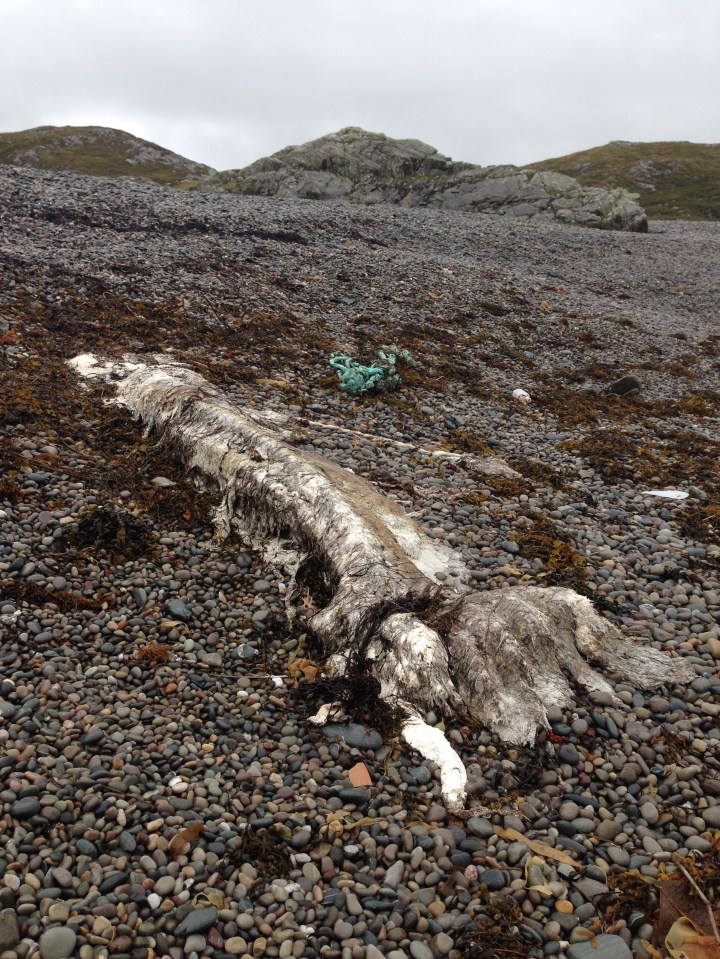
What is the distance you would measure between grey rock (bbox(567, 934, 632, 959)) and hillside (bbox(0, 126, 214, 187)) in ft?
412

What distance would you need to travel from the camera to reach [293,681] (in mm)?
6395

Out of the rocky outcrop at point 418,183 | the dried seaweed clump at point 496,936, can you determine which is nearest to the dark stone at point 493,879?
the dried seaweed clump at point 496,936

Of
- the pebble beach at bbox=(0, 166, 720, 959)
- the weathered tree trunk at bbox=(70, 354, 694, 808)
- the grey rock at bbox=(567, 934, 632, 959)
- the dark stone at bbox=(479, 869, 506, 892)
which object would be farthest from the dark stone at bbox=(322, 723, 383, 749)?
the grey rock at bbox=(567, 934, 632, 959)

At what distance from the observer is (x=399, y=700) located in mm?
6066

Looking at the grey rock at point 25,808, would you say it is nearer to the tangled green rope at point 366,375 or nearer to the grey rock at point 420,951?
the grey rock at point 420,951

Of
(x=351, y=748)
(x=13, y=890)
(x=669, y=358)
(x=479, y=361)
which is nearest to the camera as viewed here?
(x=13, y=890)

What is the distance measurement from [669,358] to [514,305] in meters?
5.91

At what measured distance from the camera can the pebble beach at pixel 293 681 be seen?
432cm

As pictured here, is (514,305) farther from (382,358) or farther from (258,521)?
(258,521)

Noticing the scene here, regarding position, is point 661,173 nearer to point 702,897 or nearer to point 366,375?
point 366,375

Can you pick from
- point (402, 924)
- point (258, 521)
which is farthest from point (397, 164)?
point (402, 924)

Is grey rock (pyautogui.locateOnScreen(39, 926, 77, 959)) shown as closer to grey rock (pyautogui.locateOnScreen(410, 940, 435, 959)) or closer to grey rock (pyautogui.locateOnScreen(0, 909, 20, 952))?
grey rock (pyautogui.locateOnScreen(0, 909, 20, 952))

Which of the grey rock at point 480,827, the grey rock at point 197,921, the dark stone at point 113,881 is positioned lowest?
the grey rock at point 480,827

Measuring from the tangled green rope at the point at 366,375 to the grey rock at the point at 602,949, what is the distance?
11614mm
